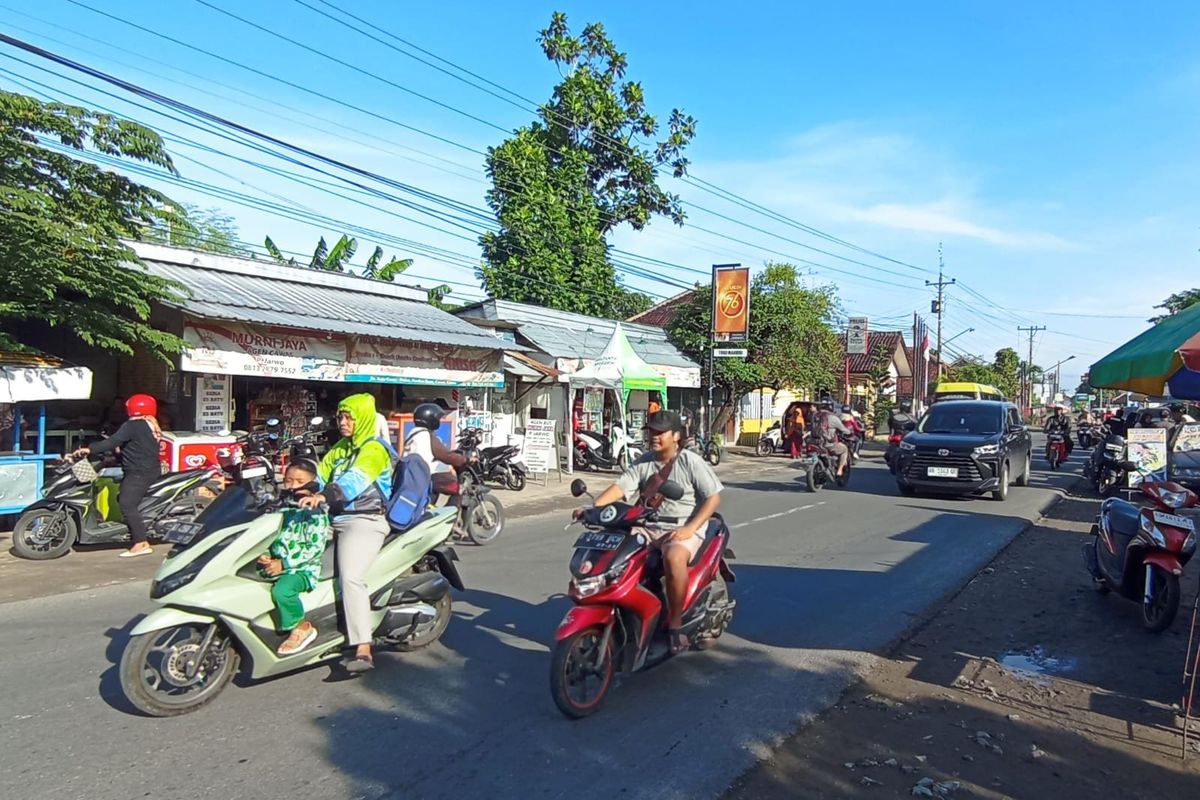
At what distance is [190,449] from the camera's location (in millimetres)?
11398

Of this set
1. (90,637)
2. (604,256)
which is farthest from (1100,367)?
(604,256)

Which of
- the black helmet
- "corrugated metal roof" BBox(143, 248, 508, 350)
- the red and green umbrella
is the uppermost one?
"corrugated metal roof" BBox(143, 248, 508, 350)

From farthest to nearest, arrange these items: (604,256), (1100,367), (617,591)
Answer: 1. (604,256)
2. (1100,367)
3. (617,591)

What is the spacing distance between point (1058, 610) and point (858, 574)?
1853mm

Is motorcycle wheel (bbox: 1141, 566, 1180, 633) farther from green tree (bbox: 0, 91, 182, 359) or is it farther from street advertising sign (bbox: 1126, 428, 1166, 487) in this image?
green tree (bbox: 0, 91, 182, 359)

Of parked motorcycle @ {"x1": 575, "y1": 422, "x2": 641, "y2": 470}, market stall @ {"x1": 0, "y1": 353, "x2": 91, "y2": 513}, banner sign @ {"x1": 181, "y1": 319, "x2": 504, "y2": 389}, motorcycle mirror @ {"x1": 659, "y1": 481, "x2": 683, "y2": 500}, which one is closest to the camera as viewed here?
motorcycle mirror @ {"x1": 659, "y1": 481, "x2": 683, "y2": 500}

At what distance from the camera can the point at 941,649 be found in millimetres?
6117

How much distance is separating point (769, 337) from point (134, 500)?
22575 mm

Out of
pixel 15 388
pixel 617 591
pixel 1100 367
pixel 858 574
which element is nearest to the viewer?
pixel 617 591

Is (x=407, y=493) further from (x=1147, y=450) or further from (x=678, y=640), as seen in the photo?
(x=1147, y=450)

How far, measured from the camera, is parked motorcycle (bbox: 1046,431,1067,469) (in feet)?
77.9

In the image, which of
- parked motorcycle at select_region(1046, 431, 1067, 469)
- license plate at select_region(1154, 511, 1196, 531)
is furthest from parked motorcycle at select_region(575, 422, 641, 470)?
license plate at select_region(1154, 511, 1196, 531)

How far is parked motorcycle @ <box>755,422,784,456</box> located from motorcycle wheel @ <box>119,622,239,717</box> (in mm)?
23975

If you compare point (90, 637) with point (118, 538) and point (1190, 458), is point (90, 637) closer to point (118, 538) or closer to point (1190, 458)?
point (118, 538)
